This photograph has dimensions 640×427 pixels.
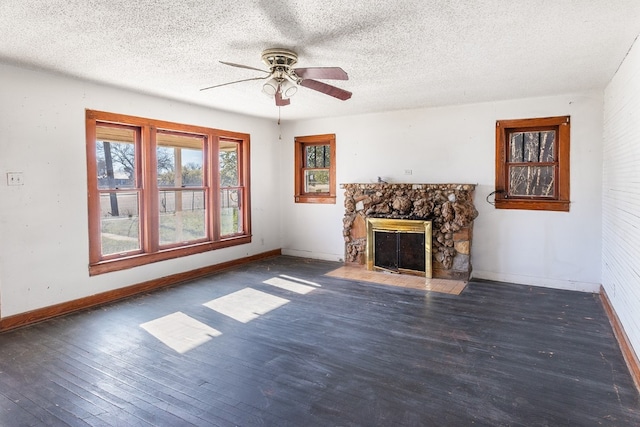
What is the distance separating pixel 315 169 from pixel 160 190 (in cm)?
279

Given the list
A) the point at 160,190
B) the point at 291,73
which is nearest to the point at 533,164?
the point at 291,73

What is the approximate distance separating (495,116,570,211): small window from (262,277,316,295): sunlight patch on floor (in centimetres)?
287

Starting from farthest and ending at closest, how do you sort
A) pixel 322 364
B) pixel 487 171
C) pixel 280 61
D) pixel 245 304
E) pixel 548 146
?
pixel 487 171 < pixel 548 146 < pixel 245 304 < pixel 280 61 < pixel 322 364

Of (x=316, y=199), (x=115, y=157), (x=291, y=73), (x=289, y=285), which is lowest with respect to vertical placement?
(x=289, y=285)

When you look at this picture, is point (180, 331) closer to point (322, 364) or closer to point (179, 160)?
point (322, 364)

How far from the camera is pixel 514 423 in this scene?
7.26ft

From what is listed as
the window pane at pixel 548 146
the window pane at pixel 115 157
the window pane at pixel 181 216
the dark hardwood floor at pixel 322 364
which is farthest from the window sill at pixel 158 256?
the window pane at pixel 548 146

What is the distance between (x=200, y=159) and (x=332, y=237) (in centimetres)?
257

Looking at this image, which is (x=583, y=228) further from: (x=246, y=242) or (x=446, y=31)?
(x=246, y=242)

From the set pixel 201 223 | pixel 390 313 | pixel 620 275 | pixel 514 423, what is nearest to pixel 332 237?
pixel 201 223

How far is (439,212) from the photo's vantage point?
5.51 metres

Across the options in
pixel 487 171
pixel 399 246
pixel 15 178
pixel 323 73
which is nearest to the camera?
pixel 323 73

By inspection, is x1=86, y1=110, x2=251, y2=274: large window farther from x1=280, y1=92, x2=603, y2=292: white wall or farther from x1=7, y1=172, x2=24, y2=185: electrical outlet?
x1=280, y1=92, x2=603, y2=292: white wall

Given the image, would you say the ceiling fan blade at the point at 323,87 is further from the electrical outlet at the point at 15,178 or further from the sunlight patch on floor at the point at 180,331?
the electrical outlet at the point at 15,178
